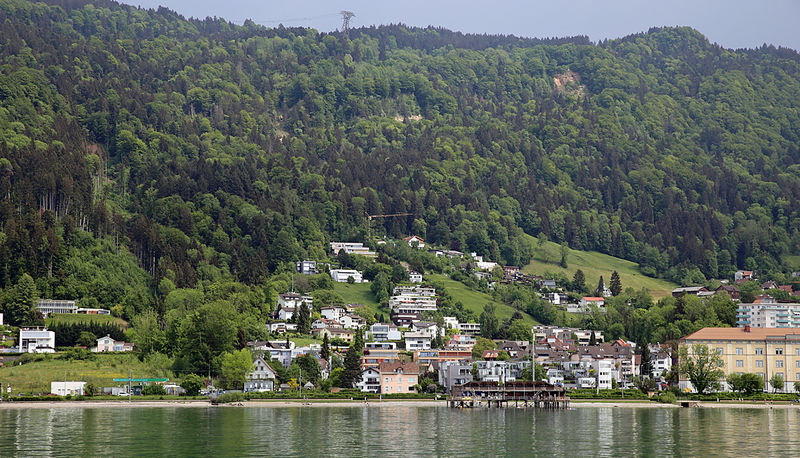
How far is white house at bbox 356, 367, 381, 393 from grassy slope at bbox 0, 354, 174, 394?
23.8 m

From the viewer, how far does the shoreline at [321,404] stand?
383 feet

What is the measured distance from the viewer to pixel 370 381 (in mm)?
138625

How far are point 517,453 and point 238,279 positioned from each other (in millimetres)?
121317

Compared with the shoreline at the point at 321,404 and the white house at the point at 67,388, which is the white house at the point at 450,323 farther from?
the white house at the point at 67,388

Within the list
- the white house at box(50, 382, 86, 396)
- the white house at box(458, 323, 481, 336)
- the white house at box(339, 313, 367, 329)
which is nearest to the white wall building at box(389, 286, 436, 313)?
the white house at box(458, 323, 481, 336)

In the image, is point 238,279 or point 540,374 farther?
point 238,279

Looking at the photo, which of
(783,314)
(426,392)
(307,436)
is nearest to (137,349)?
(426,392)

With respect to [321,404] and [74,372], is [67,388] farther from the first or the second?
[321,404]

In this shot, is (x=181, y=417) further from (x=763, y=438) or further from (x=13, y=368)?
(x=763, y=438)

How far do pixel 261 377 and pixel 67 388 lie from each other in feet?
78.8

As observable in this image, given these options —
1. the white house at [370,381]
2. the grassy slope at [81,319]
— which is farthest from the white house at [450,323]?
the grassy slope at [81,319]

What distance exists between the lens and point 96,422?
300 ft

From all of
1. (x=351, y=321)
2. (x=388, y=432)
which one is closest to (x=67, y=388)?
(x=388, y=432)

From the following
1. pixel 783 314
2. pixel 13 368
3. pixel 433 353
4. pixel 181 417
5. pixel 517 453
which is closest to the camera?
pixel 517 453
